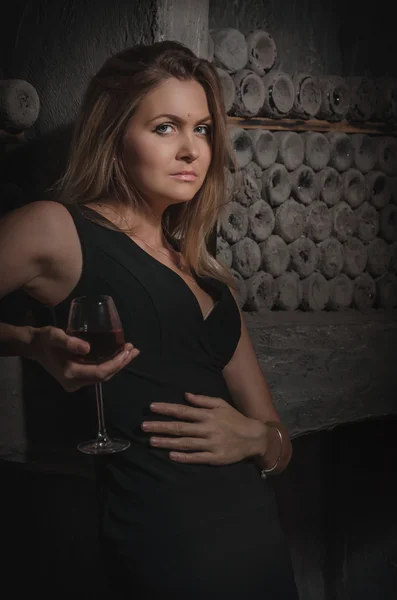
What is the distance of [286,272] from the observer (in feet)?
6.64

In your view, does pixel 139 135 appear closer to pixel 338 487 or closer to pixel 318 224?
pixel 318 224

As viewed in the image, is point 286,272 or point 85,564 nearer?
point 85,564

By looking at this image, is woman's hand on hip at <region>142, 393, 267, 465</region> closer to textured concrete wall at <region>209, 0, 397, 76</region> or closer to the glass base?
the glass base

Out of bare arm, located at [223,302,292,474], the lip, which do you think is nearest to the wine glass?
the lip

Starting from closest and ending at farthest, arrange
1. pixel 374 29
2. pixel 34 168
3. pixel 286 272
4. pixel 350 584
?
pixel 34 168
pixel 286 272
pixel 374 29
pixel 350 584

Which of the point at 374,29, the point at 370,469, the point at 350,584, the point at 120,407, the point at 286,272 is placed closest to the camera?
the point at 120,407

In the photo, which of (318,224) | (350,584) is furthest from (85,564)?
(350,584)

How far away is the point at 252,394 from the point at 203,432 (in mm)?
205

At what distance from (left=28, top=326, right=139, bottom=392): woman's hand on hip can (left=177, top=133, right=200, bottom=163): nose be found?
0.33m

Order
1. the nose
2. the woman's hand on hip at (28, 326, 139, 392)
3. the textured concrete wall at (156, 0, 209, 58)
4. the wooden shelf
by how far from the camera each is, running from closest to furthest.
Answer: the woman's hand on hip at (28, 326, 139, 392) < the nose < the textured concrete wall at (156, 0, 209, 58) < the wooden shelf

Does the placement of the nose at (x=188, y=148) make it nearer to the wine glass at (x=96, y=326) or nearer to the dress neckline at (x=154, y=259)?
the dress neckline at (x=154, y=259)

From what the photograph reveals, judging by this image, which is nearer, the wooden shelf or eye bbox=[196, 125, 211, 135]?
eye bbox=[196, 125, 211, 135]

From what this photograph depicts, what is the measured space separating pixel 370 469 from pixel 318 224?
3.88ft

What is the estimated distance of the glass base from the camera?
1.07 m
